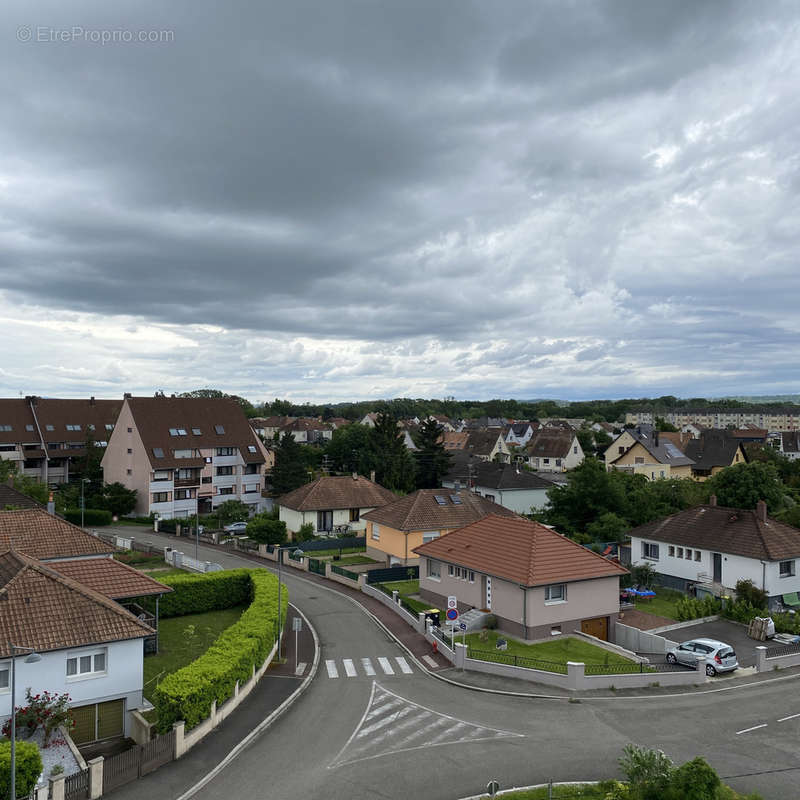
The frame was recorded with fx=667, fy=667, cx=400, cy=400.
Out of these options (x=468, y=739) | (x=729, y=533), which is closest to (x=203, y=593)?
(x=468, y=739)

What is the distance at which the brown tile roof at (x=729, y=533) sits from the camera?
41.7m

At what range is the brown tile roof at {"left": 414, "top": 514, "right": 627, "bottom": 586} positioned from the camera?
3525 cm

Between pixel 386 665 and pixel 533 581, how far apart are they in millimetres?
8555

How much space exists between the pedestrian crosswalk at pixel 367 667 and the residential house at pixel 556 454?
8753 cm

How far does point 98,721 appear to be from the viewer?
2430 centimetres

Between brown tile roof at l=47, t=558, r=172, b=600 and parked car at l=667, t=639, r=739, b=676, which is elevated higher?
brown tile roof at l=47, t=558, r=172, b=600

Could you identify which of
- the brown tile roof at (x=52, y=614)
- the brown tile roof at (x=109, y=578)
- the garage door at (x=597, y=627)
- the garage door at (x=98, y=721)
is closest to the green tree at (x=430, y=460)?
the garage door at (x=597, y=627)

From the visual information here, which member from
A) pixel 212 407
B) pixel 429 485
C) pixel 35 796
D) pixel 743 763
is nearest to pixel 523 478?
pixel 429 485

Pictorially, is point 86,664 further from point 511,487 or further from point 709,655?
point 511,487

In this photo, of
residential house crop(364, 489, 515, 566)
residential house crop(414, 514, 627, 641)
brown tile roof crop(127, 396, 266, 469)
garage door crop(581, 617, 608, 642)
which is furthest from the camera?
brown tile roof crop(127, 396, 266, 469)

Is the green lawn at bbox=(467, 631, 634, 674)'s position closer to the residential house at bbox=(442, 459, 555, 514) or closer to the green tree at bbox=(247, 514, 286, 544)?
the green tree at bbox=(247, 514, 286, 544)

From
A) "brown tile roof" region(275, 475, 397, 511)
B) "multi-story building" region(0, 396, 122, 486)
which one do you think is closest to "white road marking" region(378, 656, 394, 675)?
"brown tile roof" region(275, 475, 397, 511)

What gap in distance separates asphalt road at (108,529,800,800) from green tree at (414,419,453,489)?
56.9m

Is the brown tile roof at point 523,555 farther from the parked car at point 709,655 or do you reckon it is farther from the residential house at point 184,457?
the residential house at point 184,457
